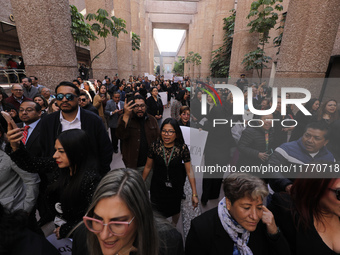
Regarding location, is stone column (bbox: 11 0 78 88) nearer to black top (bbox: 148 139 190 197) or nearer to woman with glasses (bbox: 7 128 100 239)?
woman with glasses (bbox: 7 128 100 239)

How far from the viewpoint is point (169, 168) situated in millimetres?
2332

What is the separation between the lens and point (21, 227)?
1.05 metres

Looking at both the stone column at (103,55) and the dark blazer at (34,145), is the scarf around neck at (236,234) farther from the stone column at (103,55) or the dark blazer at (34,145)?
the stone column at (103,55)

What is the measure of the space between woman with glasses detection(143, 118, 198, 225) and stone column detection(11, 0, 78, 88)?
11.9 ft

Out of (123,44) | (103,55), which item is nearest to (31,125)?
(103,55)

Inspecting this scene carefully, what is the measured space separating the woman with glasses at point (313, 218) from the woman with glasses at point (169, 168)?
112 centimetres

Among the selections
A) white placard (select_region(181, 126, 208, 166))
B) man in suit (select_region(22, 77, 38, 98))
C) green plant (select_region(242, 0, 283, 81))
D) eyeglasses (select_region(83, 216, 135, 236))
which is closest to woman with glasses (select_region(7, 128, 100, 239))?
eyeglasses (select_region(83, 216, 135, 236))

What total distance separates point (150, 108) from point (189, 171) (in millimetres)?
3339

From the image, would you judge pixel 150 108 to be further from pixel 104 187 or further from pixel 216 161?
pixel 104 187

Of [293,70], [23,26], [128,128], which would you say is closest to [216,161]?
[128,128]

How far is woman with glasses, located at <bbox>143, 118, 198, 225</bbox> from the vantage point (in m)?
2.31

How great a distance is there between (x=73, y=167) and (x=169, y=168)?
1.18 m

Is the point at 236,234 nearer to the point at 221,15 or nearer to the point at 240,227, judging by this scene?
the point at 240,227

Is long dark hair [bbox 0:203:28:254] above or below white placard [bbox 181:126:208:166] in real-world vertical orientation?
Result: above
